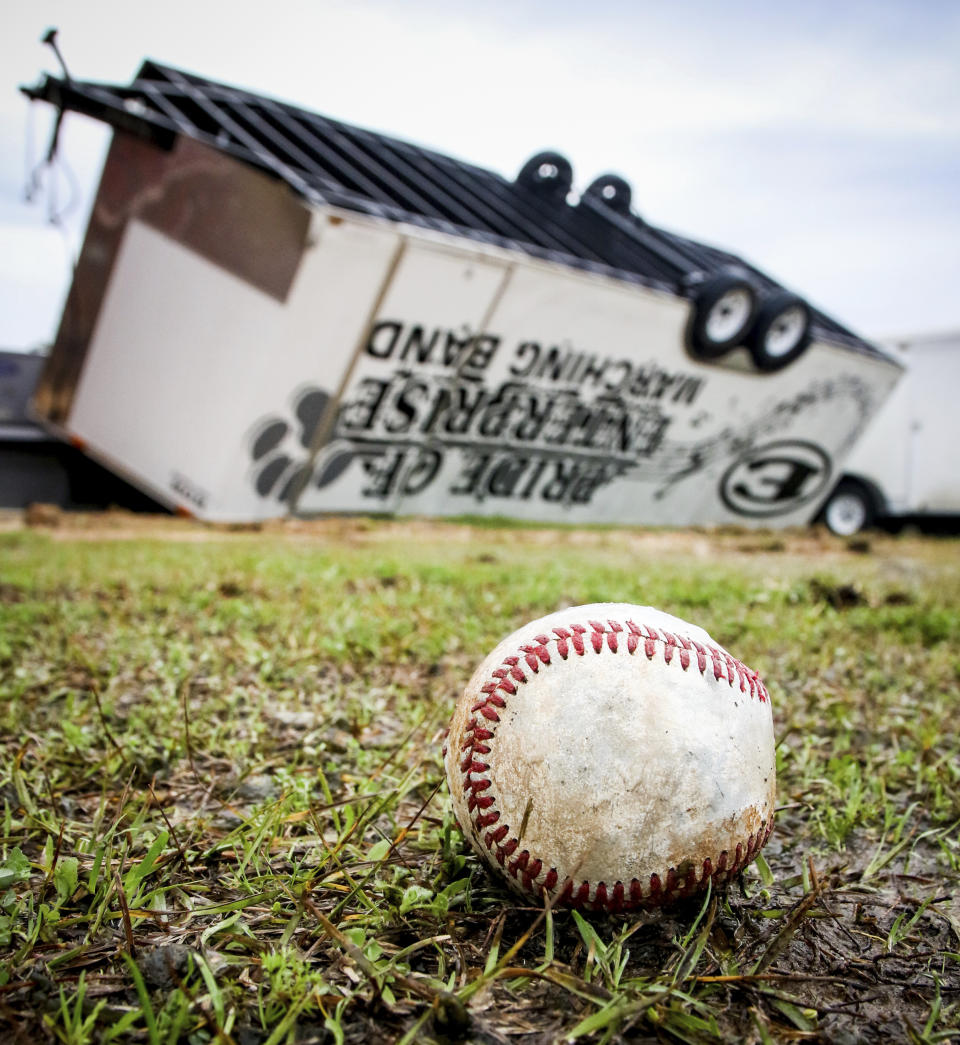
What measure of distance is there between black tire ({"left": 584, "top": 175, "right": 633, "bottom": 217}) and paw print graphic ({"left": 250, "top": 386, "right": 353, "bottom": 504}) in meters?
6.70

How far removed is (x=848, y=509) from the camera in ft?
44.2

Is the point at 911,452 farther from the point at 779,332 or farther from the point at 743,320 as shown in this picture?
the point at 743,320

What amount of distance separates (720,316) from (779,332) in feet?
3.33

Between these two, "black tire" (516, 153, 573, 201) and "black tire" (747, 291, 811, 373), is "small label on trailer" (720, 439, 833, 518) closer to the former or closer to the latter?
"black tire" (747, 291, 811, 373)

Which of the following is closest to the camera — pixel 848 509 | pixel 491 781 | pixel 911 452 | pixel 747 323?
pixel 491 781

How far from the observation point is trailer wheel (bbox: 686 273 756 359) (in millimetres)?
9820

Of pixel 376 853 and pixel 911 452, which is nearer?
pixel 376 853

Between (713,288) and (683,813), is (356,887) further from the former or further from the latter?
(713,288)

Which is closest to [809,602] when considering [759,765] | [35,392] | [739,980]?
[759,765]

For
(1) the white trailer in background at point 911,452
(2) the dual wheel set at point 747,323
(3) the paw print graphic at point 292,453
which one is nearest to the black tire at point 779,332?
(2) the dual wheel set at point 747,323

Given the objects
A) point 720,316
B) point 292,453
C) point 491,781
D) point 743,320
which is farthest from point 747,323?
point 491,781

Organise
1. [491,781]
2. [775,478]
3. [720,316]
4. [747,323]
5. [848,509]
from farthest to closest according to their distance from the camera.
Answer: [848,509] < [775,478] < [747,323] < [720,316] < [491,781]

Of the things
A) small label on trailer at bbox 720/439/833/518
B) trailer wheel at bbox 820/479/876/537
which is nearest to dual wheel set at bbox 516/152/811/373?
small label on trailer at bbox 720/439/833/518

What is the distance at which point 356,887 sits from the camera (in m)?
1.82
